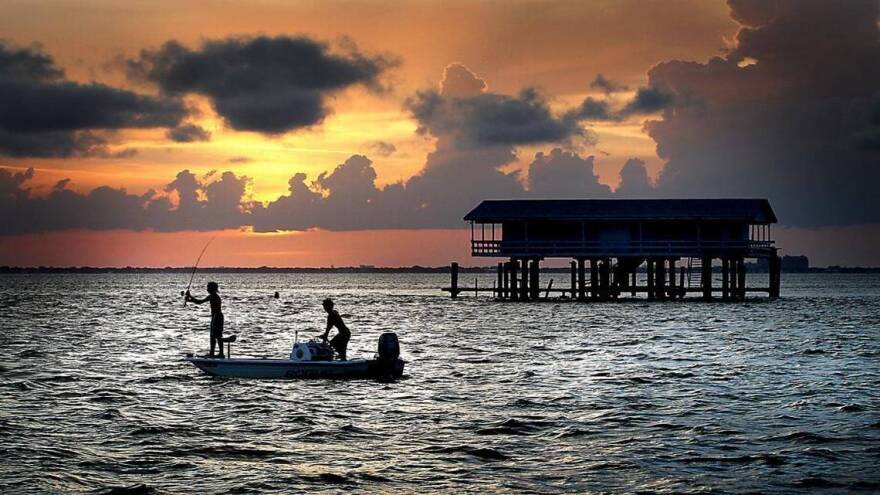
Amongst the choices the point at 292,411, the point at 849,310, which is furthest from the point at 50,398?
the point at 849,310

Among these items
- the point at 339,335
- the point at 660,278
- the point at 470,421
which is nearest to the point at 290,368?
the point at 339,335

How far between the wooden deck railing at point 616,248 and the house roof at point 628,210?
5.83 ft

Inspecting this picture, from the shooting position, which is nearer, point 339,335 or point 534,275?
point 339,335

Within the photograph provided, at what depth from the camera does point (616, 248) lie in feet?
222

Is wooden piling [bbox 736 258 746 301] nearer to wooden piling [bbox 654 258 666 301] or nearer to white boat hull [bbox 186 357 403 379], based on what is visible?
wooden piling [bbox 654 258 666 301]

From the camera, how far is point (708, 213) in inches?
2608

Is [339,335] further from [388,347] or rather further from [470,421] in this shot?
[470,421]

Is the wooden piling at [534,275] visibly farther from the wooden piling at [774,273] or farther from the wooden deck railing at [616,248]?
the wooden piling at [774,273]

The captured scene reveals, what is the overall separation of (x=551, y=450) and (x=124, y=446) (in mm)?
7651

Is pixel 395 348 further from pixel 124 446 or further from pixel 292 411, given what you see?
pixel 124 446

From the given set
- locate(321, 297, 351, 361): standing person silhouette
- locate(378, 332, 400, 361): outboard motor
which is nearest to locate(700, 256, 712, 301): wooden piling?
locate(378, 332, 400, 361): outboard motor

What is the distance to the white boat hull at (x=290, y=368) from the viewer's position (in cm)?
2636

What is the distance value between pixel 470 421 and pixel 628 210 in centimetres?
4777

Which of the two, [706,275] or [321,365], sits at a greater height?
[706,275]
